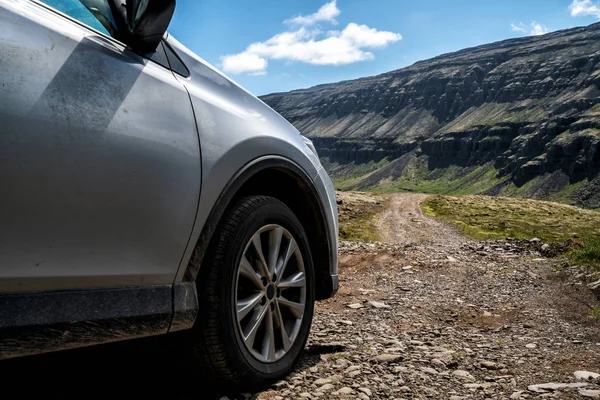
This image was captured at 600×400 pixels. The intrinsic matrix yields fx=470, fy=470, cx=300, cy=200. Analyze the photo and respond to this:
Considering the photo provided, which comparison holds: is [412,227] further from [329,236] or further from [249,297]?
[249,297]

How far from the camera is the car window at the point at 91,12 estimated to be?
2311 millimetres

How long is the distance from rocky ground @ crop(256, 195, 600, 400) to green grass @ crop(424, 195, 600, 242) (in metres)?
16.2

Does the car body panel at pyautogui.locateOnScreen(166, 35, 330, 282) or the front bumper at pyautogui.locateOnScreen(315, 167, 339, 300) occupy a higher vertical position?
the car body panel at pyautogui.locateOnScreen(166, 35, 330, 282)

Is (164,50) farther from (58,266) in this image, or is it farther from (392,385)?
(392,385)

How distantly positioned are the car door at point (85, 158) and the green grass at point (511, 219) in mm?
22648

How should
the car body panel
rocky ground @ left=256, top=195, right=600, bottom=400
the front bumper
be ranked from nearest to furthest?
the car body panel
rocky ground @ left=256, top=195, right=600, bottom=400
the front bumper

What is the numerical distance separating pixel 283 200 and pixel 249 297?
100 centimetres

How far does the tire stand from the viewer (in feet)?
8.22

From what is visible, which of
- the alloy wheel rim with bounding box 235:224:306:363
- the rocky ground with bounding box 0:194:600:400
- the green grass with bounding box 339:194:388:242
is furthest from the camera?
the green grass with bounding box 339:194:388:242

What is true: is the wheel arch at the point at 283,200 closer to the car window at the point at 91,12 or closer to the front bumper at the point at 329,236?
the front bumper at the point at 329,236

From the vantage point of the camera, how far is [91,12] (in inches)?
93.6

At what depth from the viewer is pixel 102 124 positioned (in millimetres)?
1997

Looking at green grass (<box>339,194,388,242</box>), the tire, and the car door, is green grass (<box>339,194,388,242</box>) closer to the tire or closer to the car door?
the tire

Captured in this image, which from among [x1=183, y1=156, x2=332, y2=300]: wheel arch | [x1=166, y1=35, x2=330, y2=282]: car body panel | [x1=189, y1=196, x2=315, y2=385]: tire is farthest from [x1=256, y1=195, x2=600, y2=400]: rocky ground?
[x1=166, y1=35, x2=330, y2=282]: car body panel
